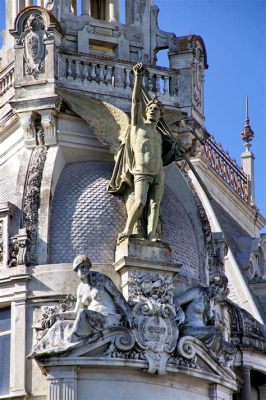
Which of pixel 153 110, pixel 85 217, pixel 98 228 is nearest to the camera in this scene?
pixel 153 110

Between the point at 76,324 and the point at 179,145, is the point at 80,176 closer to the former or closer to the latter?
the point at 179,145

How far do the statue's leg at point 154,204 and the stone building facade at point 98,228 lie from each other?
33 cm

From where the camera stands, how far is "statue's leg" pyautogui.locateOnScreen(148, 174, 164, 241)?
34500 millimetres

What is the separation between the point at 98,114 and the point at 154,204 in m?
2.62

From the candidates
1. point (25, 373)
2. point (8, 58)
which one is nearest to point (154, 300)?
point (25, 373)

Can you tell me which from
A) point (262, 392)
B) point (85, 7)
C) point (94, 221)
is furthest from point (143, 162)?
point (262, 392)

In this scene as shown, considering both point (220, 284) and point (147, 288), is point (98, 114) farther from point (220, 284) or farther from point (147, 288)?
point (220, 284)

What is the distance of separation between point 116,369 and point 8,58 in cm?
880

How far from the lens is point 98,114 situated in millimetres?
35969

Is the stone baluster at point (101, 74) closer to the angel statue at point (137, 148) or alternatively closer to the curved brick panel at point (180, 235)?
the angel statue at point (137, 148)

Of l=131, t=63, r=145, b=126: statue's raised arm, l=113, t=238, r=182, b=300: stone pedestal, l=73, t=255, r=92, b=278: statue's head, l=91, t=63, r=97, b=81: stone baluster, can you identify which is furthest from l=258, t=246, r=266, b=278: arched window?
l=73, t=255, r=92, b=278: statue's head

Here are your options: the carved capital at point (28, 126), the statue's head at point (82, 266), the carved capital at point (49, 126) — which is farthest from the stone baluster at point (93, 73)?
the statue's head at point (82, 266)

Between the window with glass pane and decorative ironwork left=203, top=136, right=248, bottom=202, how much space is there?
535 inches

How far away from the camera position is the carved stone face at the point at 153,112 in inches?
1374
